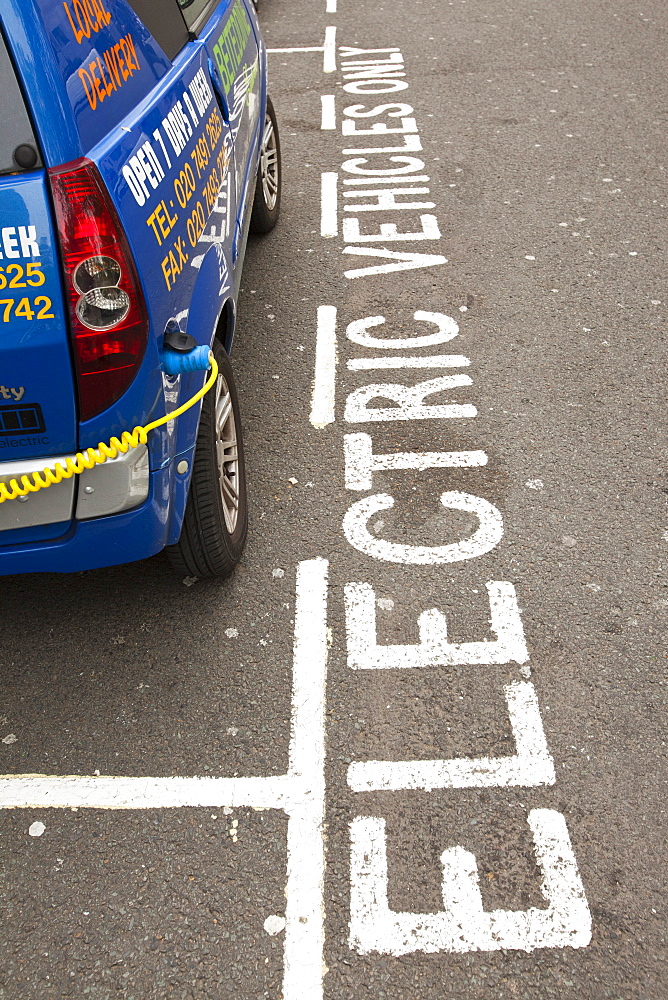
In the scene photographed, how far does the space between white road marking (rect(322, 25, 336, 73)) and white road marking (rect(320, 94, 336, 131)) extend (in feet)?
3.10

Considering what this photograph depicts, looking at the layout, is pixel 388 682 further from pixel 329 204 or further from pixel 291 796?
pixel 329 204

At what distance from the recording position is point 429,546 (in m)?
3.49

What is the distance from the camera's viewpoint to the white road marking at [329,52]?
9518 millimetres

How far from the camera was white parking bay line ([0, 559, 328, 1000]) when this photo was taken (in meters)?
2.28

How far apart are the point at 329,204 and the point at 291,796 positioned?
4.93 meters

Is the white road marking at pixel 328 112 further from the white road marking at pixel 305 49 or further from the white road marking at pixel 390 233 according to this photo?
the white road marking at pixel 390 233

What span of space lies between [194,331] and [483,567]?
4.52 ft

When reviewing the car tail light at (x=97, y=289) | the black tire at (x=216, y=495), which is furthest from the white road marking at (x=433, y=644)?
the car tail light at (x=97, y=289)

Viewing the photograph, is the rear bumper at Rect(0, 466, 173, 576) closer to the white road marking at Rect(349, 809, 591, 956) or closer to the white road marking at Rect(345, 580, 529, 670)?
the white road marking at Rect(345, 580, 529, 670)

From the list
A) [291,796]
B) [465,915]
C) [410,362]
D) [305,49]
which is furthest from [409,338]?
[305,49]

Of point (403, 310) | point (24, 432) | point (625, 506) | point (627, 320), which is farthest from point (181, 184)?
point (627, 320)

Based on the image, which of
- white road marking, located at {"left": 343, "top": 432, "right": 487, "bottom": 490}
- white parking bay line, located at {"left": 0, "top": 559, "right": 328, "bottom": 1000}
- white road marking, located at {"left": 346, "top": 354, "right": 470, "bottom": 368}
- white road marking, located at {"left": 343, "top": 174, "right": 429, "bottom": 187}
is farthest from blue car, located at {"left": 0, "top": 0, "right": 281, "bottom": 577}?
white road marking, located at {"left": 343, "top": 174, "right": 429, "bottom": 187}

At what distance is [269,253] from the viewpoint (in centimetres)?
584

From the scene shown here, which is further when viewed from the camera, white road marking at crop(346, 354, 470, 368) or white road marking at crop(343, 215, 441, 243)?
white road marking at crop(343, 215, 441, 243)
